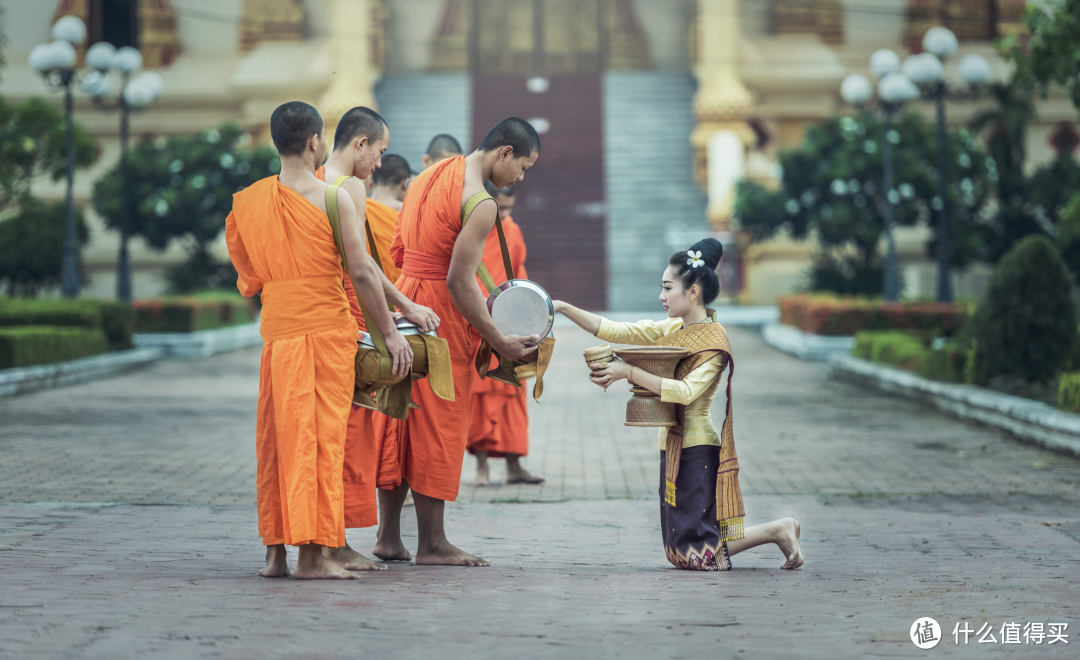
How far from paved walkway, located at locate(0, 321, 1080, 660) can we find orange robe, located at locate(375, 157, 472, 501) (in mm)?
412

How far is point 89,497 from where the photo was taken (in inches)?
295

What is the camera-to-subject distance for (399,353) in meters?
5.12

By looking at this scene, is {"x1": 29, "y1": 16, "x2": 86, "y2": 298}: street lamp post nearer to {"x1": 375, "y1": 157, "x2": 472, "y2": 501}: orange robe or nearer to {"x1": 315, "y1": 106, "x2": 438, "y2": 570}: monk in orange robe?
{"x1": 315, "y1": 106, "x2": 438, "y2": 570}: monk in orange robe

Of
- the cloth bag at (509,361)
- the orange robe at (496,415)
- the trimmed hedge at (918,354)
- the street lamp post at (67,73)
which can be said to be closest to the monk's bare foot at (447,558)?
the cloth bag at (509,361)

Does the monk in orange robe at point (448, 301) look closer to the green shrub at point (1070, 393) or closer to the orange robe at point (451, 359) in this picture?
the orange robe at point (451, 359)

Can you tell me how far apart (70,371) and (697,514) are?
11.5 metres

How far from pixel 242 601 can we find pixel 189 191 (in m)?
19.7

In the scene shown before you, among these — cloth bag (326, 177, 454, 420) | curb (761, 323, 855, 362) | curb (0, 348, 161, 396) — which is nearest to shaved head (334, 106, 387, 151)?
cloth bag (326, 177, 454, 420)

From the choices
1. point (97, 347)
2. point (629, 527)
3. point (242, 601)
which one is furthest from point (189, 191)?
point (242, 601)

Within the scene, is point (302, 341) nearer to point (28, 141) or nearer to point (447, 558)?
point (447, 558)

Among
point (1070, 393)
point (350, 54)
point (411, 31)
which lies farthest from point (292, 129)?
point (411, 31)

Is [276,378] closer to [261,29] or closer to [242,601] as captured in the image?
[242,601]

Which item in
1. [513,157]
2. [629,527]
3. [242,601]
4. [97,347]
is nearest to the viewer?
[242,601]

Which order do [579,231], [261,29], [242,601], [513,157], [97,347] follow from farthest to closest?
[261,29] → [579,231] → [97,347] → [513,157] → [242,601]
